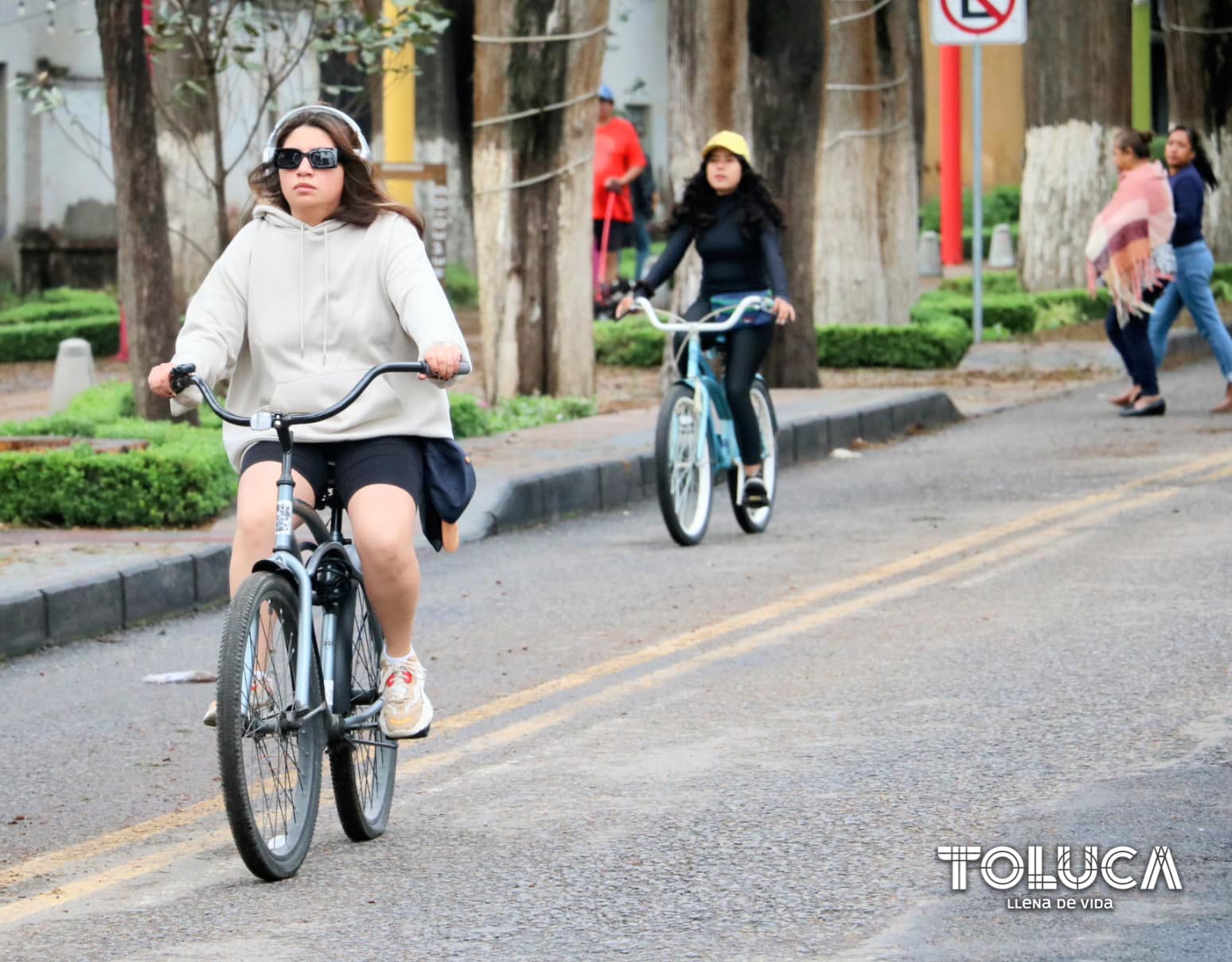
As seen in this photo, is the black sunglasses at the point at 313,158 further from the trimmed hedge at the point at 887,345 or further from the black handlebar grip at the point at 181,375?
the trimmed hedge at the point at 887,345

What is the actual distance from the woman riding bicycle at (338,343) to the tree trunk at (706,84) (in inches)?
435

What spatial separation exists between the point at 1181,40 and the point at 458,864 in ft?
74.7

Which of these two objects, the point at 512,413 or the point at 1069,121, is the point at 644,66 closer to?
the point at 1069,121

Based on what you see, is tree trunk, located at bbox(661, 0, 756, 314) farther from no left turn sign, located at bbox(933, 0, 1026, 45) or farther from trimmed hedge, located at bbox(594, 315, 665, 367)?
trimmed hedge, located at bbox(594, 315, 665, 367)

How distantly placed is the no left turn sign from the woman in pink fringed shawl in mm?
3475

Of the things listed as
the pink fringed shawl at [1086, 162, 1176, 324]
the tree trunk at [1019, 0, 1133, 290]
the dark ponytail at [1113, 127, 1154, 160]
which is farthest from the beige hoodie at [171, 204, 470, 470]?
the tree trunk at [1019, 0, 1133, 290]

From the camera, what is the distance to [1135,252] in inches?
611

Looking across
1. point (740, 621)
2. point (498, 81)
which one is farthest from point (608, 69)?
point (740, 621)

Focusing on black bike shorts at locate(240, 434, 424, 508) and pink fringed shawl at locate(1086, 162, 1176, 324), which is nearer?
black bike shorts at locate(240, 434, 424, 508)

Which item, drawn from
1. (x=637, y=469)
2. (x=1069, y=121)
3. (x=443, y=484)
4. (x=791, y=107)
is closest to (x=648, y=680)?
(x=443, y=484)

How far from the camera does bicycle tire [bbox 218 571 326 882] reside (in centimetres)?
509

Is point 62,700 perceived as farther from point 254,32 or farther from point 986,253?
point 986,253

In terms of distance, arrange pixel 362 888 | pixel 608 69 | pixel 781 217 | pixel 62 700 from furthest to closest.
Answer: pixel 608 69 < pixel 781 217 < pixel 62 700 < pixel 362 888

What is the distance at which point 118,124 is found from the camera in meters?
12.3
